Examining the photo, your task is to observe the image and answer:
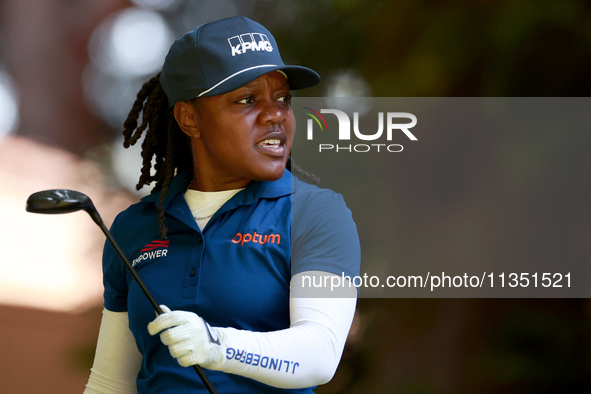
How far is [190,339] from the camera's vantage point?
2.79 feet

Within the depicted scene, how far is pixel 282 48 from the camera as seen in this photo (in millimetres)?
2295

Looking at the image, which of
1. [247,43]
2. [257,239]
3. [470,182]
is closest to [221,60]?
[247,43]

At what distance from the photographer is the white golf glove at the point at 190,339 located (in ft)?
2.79

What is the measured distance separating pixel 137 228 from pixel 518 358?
5.58 feet

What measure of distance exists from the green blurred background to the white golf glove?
1435 millimetres

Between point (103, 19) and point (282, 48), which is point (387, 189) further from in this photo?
point (103, 19)

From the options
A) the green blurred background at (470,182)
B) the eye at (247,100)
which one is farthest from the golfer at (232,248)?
the green blurred background at (470,182)

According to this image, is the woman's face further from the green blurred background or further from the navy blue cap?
the green blurred background

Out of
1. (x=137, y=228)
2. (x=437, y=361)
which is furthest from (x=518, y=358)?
(x=137, y=228)

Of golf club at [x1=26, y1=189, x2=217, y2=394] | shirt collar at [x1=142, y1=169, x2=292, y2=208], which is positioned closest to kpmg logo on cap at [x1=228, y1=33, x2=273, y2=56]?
shirt collar at [x1=142, y1=169, x2=292, y2=208]

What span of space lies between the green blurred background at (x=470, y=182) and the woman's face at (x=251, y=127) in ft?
3.80

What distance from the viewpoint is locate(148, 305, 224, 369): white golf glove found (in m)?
0.85

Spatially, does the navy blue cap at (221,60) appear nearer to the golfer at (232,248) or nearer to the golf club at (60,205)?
the golfer at (232,248)

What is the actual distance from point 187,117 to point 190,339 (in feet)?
1.62
